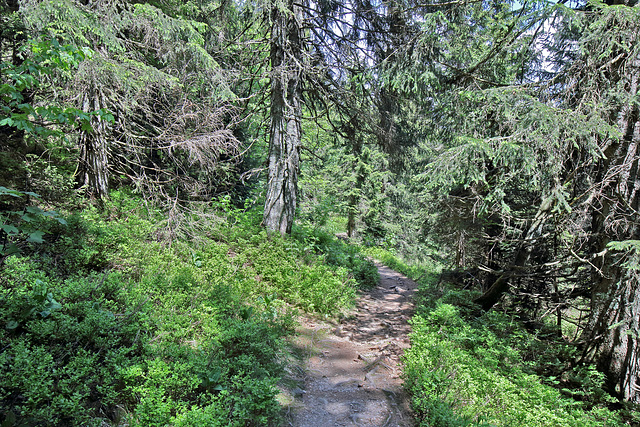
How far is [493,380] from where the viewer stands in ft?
13.9

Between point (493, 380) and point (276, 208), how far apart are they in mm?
5761

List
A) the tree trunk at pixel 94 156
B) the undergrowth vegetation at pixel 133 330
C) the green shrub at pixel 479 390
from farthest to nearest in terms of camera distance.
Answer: the tree trunk at pixel 94 156 < the green shrub at pixel 479 390 < the undergrowth vegetation at pixel 133 330

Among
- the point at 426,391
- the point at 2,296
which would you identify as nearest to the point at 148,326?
the point at 2,296

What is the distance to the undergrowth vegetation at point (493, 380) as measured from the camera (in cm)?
370

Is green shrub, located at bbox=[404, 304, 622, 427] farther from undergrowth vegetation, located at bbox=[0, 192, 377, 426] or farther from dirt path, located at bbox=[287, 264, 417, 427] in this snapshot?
undergrowth vegetation, located at bbox=[0, 192, 377, 426]

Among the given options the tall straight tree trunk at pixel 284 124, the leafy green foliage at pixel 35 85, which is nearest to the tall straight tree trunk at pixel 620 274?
the tall straight tree trunk at pixel 284 124

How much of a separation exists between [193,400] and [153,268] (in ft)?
8.45

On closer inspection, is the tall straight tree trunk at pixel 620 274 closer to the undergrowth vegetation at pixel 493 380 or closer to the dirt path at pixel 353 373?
the undergrowth vegetation at pixel 493 380

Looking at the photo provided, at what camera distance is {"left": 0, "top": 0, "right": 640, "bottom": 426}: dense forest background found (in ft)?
10.3

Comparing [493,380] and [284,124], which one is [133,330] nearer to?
[493,380]

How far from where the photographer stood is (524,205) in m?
6.25

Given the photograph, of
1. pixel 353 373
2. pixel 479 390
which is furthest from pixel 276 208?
pixel 479 390

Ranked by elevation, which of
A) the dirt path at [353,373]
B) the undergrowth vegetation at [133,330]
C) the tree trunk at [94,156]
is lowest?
the dirt path at [353,373]

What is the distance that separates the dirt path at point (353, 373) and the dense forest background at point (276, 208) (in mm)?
447
